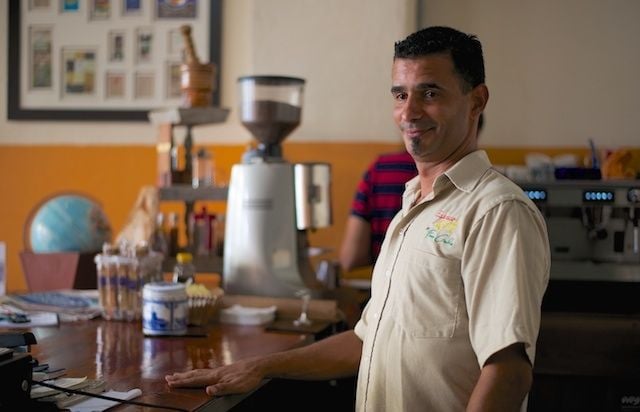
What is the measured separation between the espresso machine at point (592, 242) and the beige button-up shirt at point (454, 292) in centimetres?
201

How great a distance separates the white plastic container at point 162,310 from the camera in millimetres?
2432

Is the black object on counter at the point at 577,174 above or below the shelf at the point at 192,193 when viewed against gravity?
above

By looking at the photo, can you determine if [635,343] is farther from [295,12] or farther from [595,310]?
[295,12]

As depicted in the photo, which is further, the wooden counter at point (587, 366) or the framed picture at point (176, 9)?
the framed picture at point (176, 9)

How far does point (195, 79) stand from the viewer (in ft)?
10.9

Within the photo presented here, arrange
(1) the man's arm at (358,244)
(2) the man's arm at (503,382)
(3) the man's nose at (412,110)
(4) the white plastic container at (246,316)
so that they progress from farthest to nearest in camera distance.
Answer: (1) the man's arm at (358,244) → (4) the white plastic container at (246,316) → (3) the man's nose at (412,110) → (2) the man's arm at (503,382)

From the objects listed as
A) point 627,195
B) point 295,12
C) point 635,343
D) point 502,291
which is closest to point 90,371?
point 502,291

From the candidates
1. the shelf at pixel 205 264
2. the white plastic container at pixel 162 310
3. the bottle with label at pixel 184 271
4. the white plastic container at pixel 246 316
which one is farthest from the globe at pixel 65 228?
the white plastic container at pixel 162 310

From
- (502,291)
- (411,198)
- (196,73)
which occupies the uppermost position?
(196,73)

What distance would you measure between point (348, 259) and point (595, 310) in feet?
3.65

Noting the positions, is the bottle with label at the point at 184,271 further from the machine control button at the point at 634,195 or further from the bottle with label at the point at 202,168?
the machine control button at the point at 634,195

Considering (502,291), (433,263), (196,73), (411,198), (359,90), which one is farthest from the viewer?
(359,90)

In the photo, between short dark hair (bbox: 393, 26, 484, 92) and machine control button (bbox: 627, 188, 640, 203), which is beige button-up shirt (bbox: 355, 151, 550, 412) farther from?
machine control button (bbox: 627, 188, 640, 203)

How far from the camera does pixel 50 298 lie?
113 inches
